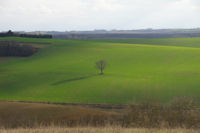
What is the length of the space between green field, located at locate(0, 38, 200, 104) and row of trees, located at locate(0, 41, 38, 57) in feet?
20.0

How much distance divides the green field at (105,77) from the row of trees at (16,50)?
6108 millimetres

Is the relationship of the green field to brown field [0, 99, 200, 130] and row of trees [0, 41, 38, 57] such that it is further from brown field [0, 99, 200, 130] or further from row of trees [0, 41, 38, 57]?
brown field [0, 99, 200, 130]

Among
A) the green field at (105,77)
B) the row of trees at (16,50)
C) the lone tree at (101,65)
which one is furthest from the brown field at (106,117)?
the row of trees at (16,50)

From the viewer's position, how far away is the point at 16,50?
83938 mm

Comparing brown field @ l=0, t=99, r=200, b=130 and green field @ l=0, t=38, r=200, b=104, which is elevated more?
brown field @ l=0, t=99, r=200, b=130

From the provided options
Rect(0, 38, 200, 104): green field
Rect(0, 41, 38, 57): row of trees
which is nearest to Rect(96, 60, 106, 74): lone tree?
Rect(0, 38, 200, 104): green field

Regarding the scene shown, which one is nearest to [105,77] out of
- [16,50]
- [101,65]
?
[101,65]

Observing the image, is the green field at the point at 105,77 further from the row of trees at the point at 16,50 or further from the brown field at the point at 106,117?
the brown field at the point at 106,117

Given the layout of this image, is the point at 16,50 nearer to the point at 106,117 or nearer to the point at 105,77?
the point at 105,77

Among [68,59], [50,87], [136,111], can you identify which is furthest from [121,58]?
[136,111]

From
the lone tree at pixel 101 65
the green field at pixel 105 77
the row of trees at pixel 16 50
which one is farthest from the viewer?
the row of trees at pixel 16 50

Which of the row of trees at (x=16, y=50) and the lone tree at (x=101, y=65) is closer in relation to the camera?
the lone tree at (x=101, y=65)

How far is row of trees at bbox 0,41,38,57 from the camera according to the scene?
82188 mm

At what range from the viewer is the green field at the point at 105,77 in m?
39.3
